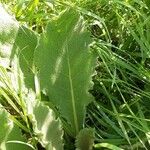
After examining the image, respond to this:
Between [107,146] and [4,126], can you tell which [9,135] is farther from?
[107,146]

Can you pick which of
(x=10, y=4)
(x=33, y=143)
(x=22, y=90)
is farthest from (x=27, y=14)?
(x=33, y=143)

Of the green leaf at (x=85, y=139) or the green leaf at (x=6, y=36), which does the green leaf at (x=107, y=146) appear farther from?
the green leaf at (x=6, y=36)

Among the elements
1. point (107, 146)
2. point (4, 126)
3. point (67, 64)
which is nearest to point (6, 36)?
point (67, 64)

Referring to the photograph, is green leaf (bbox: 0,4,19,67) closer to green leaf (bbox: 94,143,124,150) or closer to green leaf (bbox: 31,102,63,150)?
green leaf (bbox: 31,102,63,150)

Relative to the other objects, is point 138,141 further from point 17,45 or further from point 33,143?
point 17,45

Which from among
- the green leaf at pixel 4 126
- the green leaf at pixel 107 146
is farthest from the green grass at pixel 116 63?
the green leaf at pixel 4 126

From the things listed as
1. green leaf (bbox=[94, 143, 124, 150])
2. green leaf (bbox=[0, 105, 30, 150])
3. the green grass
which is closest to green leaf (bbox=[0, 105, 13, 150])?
green leaf (bbox=[0, 105, 30, 150])
